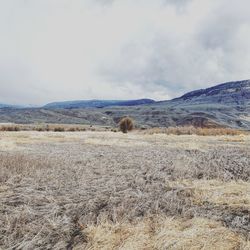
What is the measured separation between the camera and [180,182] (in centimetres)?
1255

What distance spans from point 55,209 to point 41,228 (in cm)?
121

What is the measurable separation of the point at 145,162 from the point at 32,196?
7980mm

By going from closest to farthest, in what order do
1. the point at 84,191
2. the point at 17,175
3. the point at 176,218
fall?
the point at 176,218 < the point at 84,191 < the point at 17,175

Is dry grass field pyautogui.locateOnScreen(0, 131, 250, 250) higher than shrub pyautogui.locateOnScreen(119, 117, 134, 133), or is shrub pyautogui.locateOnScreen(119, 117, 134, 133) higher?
dry grass field pyautogui.locateOnScreen(0, 131, 250, 250)

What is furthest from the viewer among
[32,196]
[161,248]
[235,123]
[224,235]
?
[235,123]

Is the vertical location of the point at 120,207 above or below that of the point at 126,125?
above

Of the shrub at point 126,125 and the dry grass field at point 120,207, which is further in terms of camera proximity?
the shrub at point 126,125

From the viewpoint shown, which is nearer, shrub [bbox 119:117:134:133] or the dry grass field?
the dry grass field

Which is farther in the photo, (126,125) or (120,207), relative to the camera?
(126,125)

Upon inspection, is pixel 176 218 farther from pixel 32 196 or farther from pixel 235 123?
pixel 235 123

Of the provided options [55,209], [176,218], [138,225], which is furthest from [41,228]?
[176,218]

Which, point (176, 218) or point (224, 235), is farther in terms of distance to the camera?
point (176, 218)

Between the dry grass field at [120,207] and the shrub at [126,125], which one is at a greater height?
the dry grass field at [120,207]

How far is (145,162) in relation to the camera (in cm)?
1717
